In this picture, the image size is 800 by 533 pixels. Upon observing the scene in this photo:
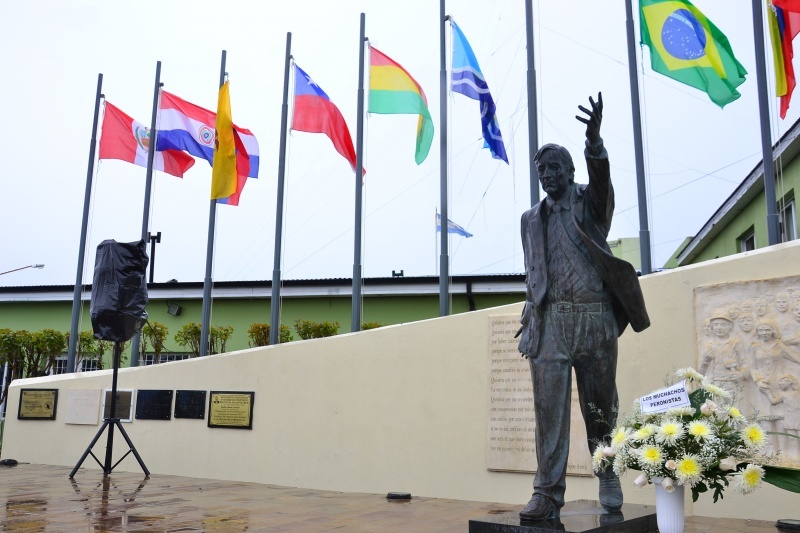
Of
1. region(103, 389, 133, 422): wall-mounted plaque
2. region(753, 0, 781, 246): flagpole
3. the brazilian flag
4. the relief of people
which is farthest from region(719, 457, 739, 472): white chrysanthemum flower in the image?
region(103, 389, 133, 422): wall-mounted plaque

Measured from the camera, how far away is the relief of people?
5926mm

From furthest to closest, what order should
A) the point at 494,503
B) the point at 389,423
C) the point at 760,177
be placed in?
the point at 760,177, the point at 389,423, the point at 494,503

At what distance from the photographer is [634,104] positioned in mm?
9109

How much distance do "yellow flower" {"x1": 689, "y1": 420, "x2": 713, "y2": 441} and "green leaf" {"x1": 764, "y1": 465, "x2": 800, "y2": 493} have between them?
32cm

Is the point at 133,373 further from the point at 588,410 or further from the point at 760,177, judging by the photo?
the point at 760,177

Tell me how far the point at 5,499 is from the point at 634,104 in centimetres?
801

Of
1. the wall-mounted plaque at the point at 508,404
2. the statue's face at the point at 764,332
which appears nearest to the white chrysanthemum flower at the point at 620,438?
the statue's face at the point at 764,332

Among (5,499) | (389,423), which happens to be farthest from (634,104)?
(5,499)

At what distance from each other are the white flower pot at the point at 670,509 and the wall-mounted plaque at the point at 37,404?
9412mm

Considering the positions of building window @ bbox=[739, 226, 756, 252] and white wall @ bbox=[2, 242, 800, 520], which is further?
building window @ bbox=[739, 226, 756, 252]

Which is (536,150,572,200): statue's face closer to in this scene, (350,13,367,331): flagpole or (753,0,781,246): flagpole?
(753,0,781,246): flagpole

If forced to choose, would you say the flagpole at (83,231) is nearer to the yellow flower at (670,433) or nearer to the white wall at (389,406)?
the white wall at (389,406)

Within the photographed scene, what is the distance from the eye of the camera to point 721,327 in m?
6.39

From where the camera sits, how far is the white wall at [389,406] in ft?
22.0
